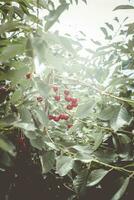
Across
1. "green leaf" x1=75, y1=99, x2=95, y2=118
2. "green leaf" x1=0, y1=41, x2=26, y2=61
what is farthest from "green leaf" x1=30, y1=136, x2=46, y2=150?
"green leaf" x1=0, y1=41, x2=26, y2=61

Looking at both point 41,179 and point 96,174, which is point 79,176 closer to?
point 96,174

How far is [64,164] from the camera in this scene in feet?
4.54

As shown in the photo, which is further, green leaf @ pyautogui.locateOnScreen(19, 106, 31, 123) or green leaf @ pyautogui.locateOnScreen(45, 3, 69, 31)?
green leaf @ pyautogui.locateOnScreen(19, 106, 31, 123)

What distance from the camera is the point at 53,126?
199cm

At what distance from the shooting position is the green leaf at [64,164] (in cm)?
135

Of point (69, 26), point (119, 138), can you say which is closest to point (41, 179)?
point (119, 138)

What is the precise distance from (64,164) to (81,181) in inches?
5.1

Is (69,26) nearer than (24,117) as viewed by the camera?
No

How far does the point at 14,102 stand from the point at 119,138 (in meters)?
0.62

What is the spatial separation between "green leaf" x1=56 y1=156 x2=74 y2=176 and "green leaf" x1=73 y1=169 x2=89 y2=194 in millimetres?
73

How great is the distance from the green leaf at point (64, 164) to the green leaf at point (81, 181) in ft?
0.24

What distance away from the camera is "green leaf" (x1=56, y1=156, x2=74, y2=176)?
1.35 metres

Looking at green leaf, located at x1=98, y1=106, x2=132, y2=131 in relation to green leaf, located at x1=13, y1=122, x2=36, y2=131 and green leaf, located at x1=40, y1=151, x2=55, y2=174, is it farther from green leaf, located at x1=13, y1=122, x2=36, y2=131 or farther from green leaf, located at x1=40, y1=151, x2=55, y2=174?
green leaf, located at x1=13, y1=122, x2=36, y2=131

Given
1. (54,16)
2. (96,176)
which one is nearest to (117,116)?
(96,176)
